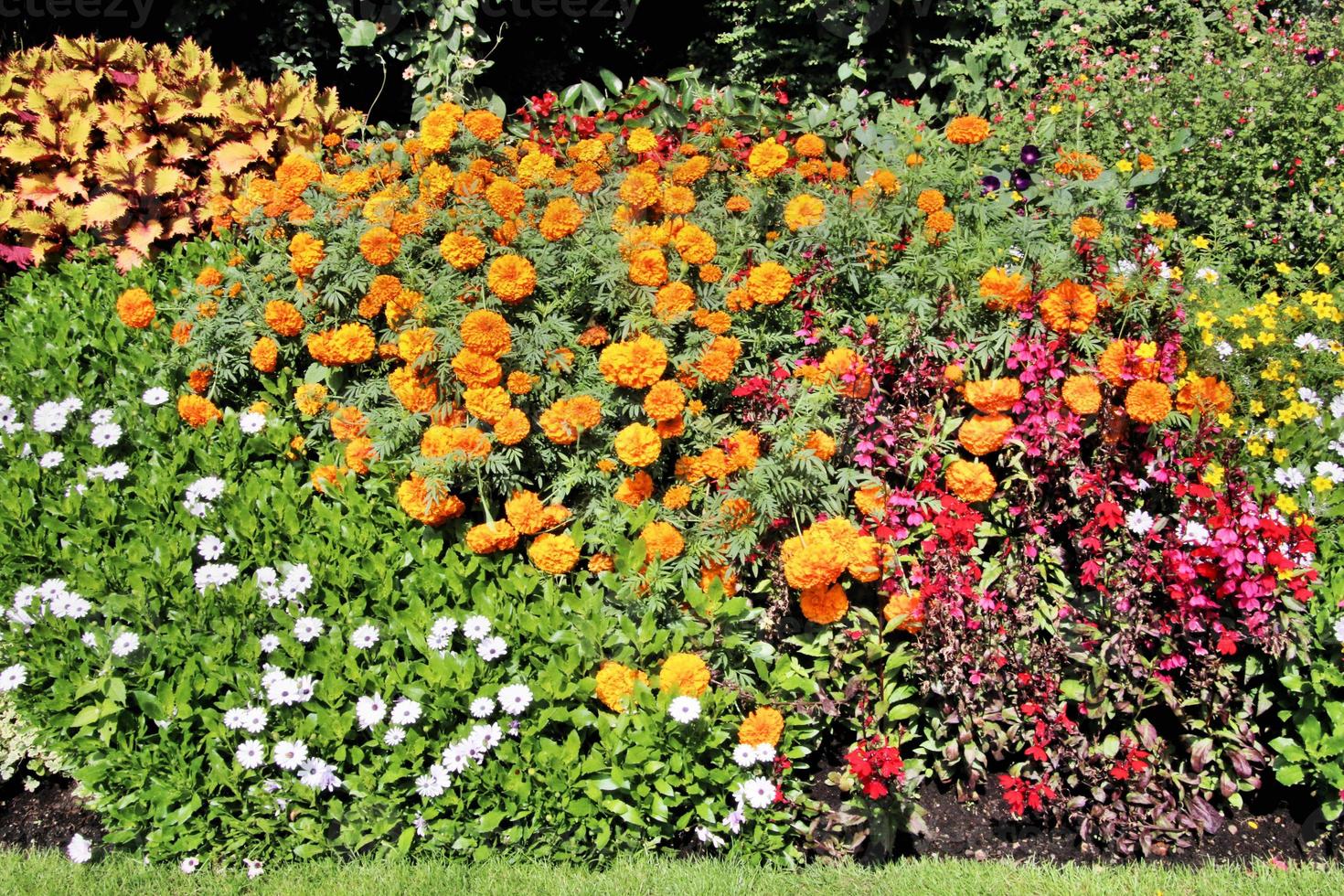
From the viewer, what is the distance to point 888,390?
312 cm

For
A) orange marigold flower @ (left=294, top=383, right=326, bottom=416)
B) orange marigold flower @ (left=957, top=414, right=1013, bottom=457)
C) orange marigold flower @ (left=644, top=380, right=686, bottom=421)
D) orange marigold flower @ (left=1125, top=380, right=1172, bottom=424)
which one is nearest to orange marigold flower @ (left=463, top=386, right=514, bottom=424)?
orange marigold flower @ (left=644, top=380, right=686, bottom=421)

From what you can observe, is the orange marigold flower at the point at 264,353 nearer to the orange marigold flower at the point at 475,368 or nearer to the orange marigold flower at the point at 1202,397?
the orange marigold flower at the point at 475,368

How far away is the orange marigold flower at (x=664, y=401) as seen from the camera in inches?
111

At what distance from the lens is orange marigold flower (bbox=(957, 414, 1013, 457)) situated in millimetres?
2895

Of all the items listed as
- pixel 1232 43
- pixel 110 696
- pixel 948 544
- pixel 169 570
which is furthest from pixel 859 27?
pixel 110 696

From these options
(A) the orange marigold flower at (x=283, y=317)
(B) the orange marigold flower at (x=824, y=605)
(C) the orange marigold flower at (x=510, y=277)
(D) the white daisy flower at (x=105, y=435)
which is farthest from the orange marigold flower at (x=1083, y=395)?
(D) the white daisy flower at (x=105, y=435)

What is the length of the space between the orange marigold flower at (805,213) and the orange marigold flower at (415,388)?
119cm

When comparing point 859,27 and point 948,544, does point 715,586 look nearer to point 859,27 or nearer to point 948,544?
point 948,544

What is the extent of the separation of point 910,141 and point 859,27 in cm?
180

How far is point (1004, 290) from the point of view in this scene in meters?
2.98

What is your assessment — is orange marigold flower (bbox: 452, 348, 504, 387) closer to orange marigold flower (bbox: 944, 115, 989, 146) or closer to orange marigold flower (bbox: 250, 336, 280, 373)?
orange marigold flower (bbox: 250, 336, 280, 373)

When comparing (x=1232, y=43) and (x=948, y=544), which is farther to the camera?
(x=1232, y=43)

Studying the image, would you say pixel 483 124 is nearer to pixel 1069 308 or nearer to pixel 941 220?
pixel 941 220

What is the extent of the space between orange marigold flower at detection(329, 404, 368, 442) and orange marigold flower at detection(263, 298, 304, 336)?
343 millimetres
